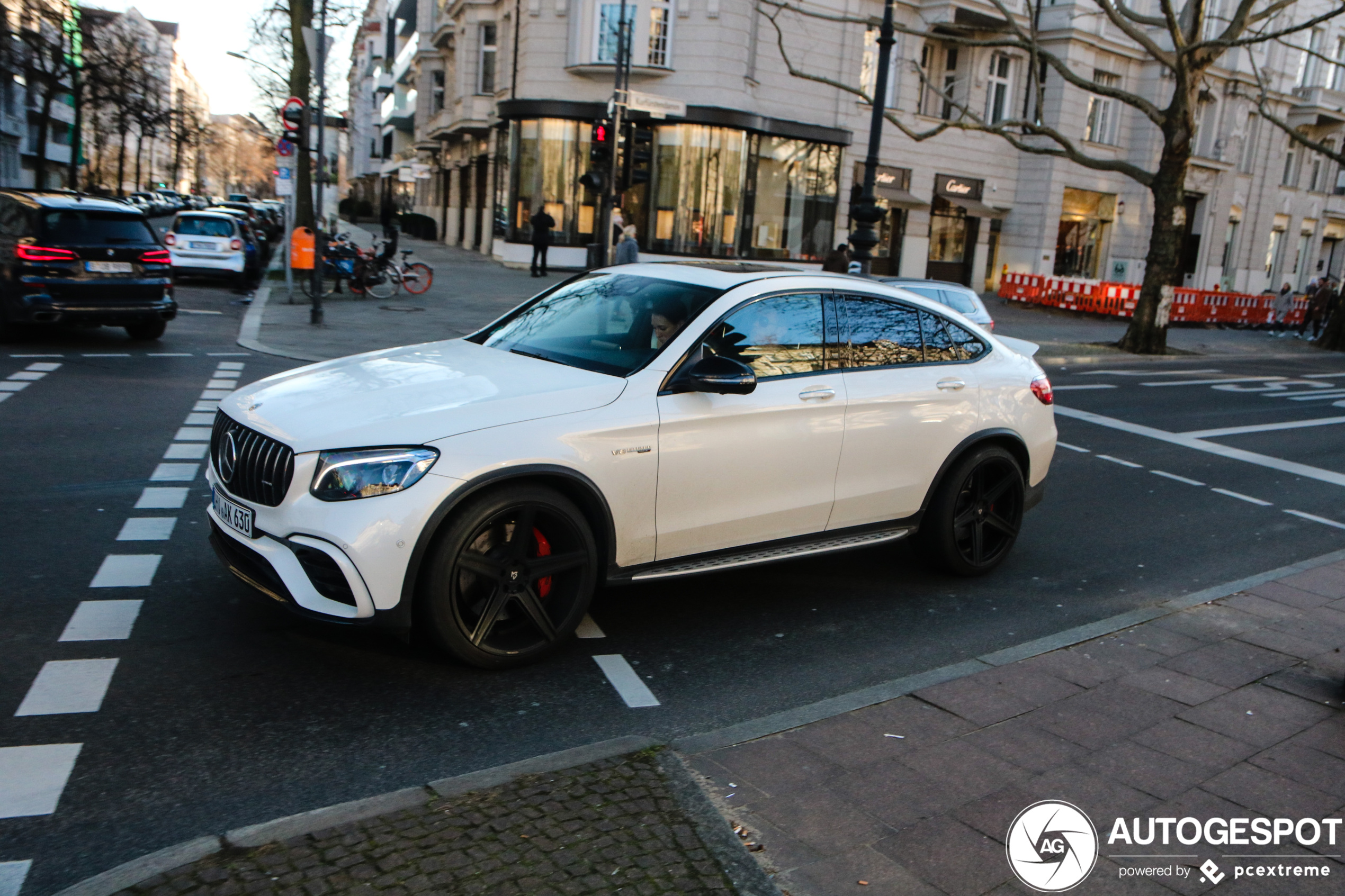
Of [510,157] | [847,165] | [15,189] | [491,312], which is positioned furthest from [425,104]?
[15,189]

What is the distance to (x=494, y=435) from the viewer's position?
4223mm

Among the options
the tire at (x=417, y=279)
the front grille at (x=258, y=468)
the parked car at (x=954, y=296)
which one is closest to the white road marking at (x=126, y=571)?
the front grille at (x=258, y=468)

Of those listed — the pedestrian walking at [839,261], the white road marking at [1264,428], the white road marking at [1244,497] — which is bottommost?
the white road marking at [1244,497]

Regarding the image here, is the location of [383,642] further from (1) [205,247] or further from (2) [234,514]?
(1) [205,247]

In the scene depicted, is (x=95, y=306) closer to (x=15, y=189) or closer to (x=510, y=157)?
(x=15, y=189)

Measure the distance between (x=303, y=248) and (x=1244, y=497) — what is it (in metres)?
15.5

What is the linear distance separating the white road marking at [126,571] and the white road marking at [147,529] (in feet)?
0.95

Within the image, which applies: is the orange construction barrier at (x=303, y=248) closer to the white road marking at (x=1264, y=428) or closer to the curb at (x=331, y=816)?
the white road marking at (x=1264, y=428)

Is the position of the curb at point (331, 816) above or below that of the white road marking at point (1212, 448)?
above

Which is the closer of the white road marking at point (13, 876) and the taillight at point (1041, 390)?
the white road marking at point (13, 876)

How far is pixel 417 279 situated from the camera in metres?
23.0

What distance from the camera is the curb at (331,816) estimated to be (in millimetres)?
2742

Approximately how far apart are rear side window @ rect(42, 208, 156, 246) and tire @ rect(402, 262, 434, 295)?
9833mm

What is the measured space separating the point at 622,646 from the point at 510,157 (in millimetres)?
28141
